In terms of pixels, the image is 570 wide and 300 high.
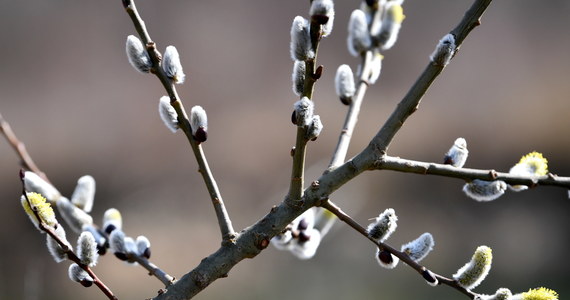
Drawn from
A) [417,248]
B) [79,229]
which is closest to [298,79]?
[417,248]

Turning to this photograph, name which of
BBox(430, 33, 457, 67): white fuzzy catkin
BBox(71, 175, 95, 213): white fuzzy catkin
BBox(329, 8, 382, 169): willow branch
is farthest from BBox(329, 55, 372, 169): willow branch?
BBox(71, 175, 95, 213): white fuzzy catkin

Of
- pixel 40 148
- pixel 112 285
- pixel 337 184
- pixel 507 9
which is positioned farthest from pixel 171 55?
pixel 507 9

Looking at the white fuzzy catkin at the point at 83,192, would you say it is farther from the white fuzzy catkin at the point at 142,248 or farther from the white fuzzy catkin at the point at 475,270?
the white fuzzy catkin at the point at 475,270

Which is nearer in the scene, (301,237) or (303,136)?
(303,136)

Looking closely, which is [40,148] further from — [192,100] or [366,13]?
[366,13]

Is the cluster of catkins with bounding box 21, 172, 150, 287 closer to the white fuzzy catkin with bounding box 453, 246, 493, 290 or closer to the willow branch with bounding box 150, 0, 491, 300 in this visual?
the willow branch with bounding box 150, 0, 491, 300

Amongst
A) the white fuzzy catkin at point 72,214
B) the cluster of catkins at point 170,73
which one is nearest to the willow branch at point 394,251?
the cluster of catkins at point 170,73

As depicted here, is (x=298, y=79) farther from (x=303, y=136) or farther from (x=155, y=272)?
(x=155, y=272)
